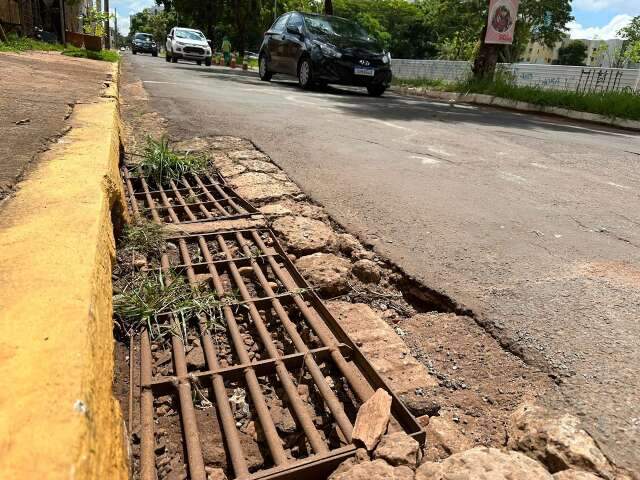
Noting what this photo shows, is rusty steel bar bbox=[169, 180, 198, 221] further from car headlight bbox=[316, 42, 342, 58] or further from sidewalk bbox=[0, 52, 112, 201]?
car headlight bbox=[316, 42, 342, 58]

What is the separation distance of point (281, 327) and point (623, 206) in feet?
7.97

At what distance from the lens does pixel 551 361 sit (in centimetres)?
152

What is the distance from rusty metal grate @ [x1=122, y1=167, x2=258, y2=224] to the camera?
2586mm

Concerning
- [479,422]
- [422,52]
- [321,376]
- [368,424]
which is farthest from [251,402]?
A: [422,52]

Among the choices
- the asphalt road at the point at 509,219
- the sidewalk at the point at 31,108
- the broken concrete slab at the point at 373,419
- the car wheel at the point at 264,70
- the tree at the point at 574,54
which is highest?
the tree at the point at 574,54

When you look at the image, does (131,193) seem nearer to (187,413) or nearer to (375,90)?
(187,413)

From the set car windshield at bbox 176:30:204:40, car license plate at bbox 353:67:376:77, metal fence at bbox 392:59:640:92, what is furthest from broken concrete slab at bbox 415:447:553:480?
car windshield at bbox 176:30:204:40

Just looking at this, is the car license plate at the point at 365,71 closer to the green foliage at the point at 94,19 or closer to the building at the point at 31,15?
the building at the point at 31,15

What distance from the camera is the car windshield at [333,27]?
31.6ft

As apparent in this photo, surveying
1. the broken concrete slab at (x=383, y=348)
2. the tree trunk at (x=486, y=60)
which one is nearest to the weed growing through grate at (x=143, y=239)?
the broken concrete slab at (x=383, y=348)

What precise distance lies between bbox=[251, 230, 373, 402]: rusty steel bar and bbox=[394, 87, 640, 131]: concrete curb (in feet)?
29.0

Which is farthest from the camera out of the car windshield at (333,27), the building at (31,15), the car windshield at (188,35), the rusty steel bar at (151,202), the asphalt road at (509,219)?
the car windshield at (188,35)

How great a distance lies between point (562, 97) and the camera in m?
10.2

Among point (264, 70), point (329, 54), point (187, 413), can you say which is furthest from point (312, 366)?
point (264, 70)
